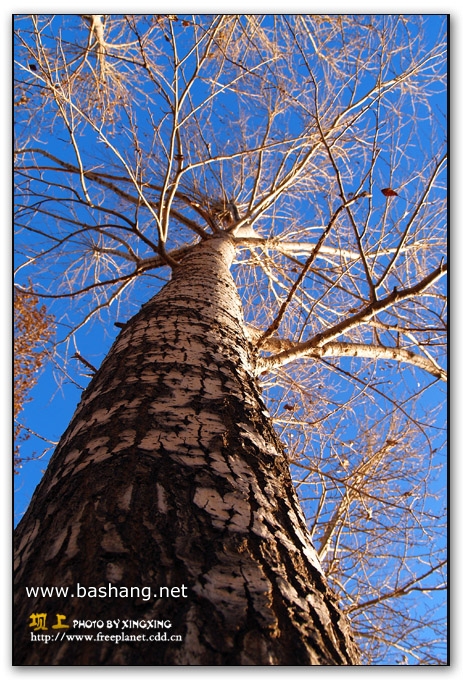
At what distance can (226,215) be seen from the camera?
502cm

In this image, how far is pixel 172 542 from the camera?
66 centimetres

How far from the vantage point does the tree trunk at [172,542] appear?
560 millimetres

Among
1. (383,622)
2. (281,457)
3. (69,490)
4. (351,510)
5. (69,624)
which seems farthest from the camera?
(351,510)

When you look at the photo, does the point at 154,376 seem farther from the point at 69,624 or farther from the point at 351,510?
the point at 351,510

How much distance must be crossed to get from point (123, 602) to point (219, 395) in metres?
0.56

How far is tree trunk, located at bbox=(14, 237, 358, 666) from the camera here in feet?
1.84

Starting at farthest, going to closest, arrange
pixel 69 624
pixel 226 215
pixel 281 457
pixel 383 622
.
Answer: pixel 226 215 < pixel 383 622 < pixel 281 457 < pixel 69 624

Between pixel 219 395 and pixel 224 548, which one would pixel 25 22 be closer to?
pixel 219 395

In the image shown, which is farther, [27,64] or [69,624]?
[27,64]

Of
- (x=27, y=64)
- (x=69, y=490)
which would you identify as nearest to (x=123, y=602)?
(x=69, y=490)

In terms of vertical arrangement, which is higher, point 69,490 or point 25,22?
point 25,22

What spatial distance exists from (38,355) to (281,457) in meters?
2.72

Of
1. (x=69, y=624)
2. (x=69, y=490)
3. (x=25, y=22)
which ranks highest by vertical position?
(x=25, y=22)

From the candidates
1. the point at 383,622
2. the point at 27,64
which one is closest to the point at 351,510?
the point at 383,622
